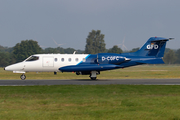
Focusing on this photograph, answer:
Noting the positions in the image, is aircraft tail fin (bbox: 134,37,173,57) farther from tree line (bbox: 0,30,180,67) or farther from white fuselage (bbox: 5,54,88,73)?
tree line (bbox: 0,30,180,67)


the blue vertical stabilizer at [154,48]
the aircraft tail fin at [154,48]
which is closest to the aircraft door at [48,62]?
the blue vertical stabilizer at [154,48]

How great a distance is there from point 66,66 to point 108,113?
20050 millimetres

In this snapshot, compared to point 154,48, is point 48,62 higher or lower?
lower

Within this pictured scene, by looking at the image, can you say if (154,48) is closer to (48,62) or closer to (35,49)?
(48,62)

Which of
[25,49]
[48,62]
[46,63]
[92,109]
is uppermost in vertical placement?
[25,49]

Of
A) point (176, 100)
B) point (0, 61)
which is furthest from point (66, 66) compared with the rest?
point (0, 61)

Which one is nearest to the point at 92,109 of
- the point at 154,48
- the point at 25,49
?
the point at 154,48

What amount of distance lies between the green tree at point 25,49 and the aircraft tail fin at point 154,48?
93079 millimetres

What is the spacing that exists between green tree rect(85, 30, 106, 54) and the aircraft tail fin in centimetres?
14350

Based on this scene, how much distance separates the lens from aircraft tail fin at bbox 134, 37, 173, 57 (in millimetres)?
32438

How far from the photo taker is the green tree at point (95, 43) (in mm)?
181650

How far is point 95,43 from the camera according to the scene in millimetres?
186500

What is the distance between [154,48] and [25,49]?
338ft

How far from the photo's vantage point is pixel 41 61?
30547 mm
